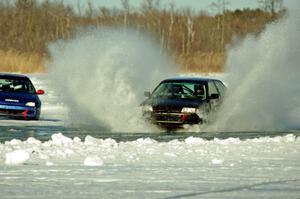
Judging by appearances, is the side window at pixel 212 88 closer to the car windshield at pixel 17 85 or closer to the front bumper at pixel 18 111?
the front bumper at pixel 18 111

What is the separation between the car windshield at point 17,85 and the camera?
2589 cm

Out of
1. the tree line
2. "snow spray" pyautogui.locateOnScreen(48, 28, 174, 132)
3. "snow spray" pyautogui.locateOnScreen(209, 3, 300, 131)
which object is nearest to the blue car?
"snow spray" pyautogui.locateOnScreen(48, 28, 174, 132)

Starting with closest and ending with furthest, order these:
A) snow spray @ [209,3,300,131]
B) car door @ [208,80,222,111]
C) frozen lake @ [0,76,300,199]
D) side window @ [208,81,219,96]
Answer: frozen lake @ [0,76,300,199] → car door @ [208,80,222,111] → side window @ [208,81,219,96] → snow spray @ [209,3,300,131]

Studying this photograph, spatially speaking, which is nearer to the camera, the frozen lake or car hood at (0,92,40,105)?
the frozen lake

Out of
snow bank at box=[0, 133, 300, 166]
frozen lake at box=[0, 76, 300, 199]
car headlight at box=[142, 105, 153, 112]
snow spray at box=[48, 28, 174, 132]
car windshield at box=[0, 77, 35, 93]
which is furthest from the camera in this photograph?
car windshield at box=[0, 77, 35, 93]

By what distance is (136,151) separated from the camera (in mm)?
14180

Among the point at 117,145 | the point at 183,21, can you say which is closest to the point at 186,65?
the point at 183,21

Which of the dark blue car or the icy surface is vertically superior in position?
the icy surface

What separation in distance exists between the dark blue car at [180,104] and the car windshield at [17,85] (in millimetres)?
5076

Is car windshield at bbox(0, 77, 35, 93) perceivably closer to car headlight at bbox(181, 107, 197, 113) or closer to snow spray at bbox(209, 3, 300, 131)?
snow spray at bbox(209, 3, 300, 131)

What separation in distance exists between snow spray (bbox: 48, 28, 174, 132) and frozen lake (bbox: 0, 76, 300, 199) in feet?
21.8

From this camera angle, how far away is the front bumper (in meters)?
24.5

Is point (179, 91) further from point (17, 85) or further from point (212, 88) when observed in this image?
point (17, 85)

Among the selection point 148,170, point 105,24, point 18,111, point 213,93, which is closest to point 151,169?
point 148,170
